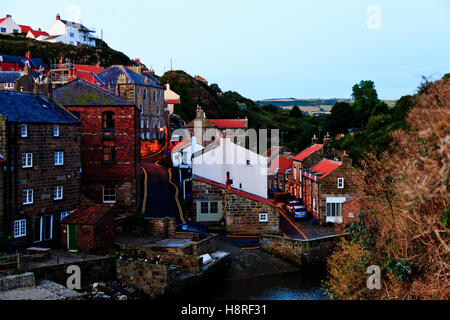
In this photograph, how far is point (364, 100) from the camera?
282 feet

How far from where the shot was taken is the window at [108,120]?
32.8 m

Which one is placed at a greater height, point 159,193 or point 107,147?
point 107,147

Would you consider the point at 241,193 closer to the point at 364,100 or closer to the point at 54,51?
the point at 364,100

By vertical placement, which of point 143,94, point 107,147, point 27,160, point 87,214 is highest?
point 143,94

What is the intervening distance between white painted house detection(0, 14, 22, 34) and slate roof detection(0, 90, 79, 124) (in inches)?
3498

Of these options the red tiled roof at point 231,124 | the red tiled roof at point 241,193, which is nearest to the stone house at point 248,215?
the red tiled roof at point 241,193

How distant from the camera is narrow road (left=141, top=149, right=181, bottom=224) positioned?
3378 centimetres

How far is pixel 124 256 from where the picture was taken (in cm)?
2403

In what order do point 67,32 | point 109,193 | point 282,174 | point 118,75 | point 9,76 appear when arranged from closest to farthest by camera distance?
point 109,193
point 282,174
point 118,75
point 9,76
point 67,32

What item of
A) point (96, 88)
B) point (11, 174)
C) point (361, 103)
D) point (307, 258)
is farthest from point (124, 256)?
point (361, 103)

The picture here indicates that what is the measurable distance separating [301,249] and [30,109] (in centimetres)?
1896

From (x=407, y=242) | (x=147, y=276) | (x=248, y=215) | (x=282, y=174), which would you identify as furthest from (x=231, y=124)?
(x=407, y=242)

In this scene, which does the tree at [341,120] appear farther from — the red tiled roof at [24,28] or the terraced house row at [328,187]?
the red tiled roof at [24,28]

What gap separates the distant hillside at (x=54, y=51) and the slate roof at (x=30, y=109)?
6398 cm
